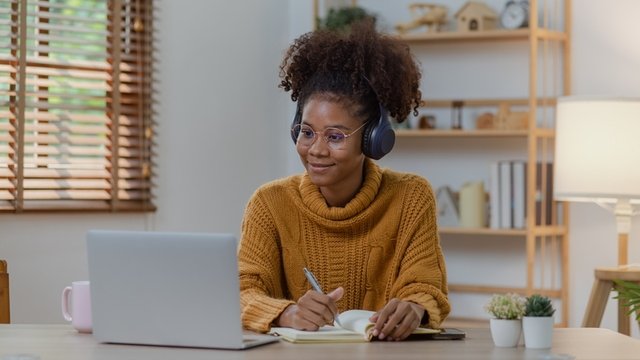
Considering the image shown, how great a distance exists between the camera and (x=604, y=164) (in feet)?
12.7

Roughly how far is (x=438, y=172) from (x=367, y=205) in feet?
7.70

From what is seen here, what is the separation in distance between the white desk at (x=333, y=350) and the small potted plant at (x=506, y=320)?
21mm

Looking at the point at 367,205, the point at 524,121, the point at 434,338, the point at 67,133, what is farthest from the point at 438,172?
the point at 434,338

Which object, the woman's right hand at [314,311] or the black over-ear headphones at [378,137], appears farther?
the black over-ear headphones at [378,137]

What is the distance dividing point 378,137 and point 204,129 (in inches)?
87.4

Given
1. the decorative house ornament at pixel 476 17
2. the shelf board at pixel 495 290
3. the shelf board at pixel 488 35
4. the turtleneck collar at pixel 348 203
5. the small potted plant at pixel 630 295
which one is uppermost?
the decorative house ornament at pixel 476 17

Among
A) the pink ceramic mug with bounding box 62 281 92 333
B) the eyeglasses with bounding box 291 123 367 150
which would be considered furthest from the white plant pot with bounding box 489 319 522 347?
the pink ceramic mug with bounding box 62 281 92 333

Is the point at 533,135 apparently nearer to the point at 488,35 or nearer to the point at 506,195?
the point at 506,195

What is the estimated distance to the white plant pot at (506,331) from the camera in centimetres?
192

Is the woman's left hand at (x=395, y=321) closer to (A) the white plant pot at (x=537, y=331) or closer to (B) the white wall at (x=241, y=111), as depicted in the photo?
(A) the white plant pot at (x=537, y=331)

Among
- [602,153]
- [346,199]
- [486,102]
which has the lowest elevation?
[346,199]

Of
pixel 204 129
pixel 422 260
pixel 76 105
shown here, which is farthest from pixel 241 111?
pixel 422 260

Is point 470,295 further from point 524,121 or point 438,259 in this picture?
point 438,259

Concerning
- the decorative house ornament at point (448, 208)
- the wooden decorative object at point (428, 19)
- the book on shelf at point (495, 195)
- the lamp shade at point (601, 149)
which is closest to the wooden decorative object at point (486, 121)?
the book on shelf at point (495, 195)
